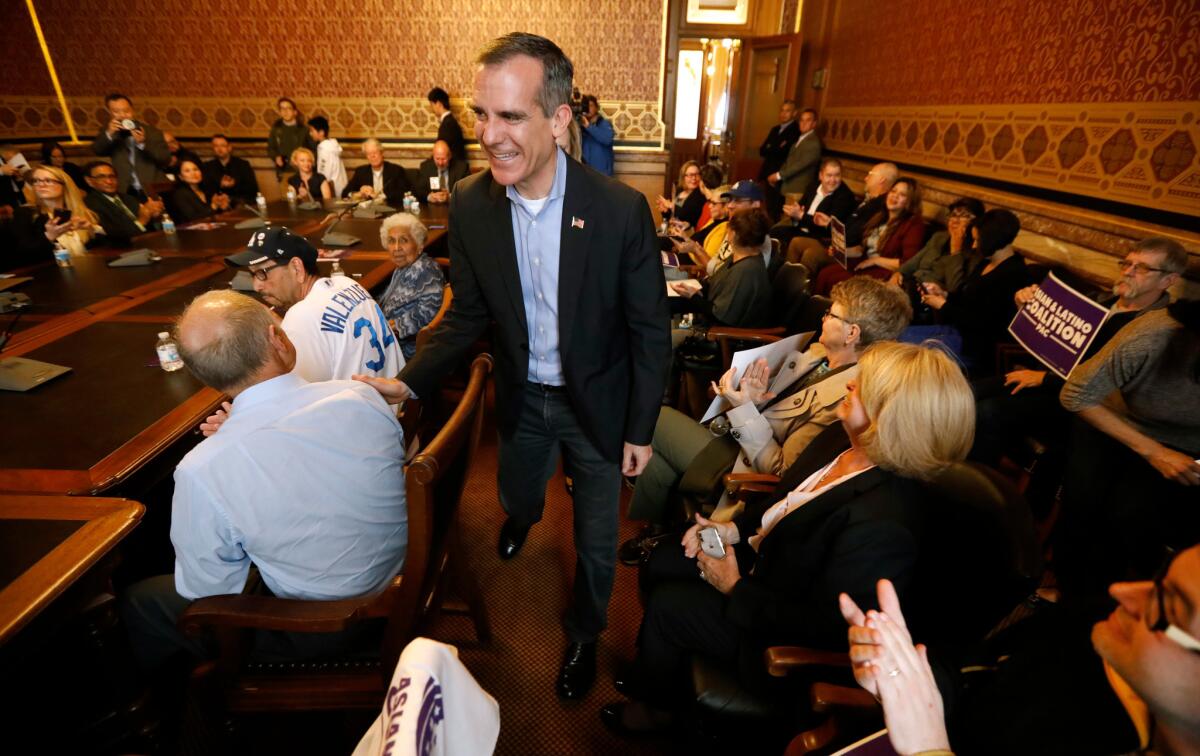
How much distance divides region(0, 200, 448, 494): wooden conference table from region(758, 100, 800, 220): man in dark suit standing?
15.2 feet

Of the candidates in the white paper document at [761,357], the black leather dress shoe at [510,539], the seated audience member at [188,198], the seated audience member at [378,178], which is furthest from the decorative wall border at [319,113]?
the black leather dress shoe at [510,539]

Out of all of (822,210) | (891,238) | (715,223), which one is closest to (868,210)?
(891,238)

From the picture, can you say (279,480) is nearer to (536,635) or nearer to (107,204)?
(536,635)

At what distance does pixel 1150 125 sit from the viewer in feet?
8.52

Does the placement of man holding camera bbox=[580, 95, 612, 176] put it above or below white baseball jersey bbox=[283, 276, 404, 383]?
above

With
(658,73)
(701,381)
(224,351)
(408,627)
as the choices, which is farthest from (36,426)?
(658,73)

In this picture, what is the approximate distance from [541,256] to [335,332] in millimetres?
917

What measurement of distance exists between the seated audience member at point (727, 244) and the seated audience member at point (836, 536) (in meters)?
1.85

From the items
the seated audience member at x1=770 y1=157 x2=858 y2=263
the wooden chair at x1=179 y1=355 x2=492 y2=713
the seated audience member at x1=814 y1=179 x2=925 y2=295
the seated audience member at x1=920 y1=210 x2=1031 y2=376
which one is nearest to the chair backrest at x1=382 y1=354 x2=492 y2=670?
the wooden chair at x1=179 y1=355 x2=492 y2=713

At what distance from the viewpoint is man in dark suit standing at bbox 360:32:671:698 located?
1211 mm

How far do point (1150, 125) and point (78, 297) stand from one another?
16.9 feet

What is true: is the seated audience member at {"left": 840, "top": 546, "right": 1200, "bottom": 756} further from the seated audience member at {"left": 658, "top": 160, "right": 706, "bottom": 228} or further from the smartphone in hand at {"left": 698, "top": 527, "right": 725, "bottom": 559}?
the seated audience member at {"left": 658, "top": 160, "right": 706, "bottom": 228}

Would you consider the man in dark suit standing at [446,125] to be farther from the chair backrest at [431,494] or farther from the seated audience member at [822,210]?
the chair backrest at [431,494]

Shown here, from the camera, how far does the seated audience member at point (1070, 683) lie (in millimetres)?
617
